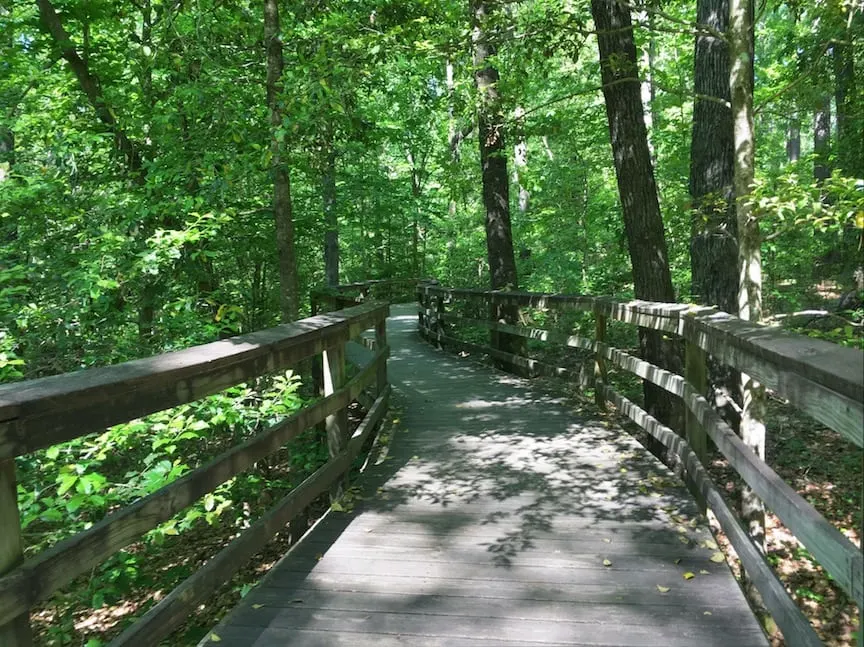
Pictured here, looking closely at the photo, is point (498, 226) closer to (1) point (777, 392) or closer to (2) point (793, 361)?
(1) point (777, 392)

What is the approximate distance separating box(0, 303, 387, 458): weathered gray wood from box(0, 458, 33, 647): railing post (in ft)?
0.27

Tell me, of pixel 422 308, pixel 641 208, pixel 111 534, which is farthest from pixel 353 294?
pixel 111 534

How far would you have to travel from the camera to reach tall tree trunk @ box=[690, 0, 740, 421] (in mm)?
6613

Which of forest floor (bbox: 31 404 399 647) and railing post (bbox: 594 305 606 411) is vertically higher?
railing post (bbox: 594 305 606 411)

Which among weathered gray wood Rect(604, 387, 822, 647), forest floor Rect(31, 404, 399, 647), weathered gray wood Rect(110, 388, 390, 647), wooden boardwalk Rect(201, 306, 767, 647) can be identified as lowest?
forest floor Rect(31, 404, 399, 647)

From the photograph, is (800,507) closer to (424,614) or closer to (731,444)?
(731,444)

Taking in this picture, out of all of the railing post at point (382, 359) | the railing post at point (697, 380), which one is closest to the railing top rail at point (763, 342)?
the railing post at point (697, 380)

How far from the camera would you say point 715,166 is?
6.73 m

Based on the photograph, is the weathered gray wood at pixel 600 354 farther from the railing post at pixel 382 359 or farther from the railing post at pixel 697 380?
the railing post at pixel 697 380

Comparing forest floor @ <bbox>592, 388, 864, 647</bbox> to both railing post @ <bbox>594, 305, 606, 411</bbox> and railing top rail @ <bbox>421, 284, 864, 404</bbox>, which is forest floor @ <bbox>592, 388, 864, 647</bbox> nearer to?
railing post @ <bbox>594, 305, 606, 411</bbox>

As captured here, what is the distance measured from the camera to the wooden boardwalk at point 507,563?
2666 millimetres

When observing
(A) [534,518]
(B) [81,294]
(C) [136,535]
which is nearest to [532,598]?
(A) [534,518]

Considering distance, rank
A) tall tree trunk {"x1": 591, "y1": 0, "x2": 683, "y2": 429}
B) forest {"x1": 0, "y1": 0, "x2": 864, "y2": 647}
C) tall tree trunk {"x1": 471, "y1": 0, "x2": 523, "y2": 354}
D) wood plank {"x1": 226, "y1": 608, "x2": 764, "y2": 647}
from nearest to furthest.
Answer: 1. wood plank {"x1": 226, "y1": 608, "x2": 764, "y2": 647}
2. forest {"x1": 0, "y1": 0, "x2": 864, "y2": 647}
3. tall tree trunk {"x1": 591, "y1": 0, "x2": 683, "y2": 429}
4. tall tree trunk {"x1": 471, "y1": 0, "x2": 523, "y2": 354}

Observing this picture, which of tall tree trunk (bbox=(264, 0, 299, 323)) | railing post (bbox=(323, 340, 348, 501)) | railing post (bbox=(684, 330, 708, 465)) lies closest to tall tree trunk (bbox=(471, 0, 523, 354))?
tall tree trunk (bbox=(264, 0, 299, 323))
